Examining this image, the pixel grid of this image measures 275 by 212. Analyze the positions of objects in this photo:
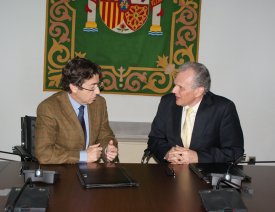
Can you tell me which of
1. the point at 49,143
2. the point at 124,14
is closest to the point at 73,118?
the point at 49,143

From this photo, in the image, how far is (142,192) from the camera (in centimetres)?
187

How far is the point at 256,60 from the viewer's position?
169 inches

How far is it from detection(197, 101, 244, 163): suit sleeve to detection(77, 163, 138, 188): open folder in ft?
2.54

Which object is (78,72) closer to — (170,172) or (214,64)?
(170,172)

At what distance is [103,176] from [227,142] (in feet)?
4.01

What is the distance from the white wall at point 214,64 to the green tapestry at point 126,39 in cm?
12

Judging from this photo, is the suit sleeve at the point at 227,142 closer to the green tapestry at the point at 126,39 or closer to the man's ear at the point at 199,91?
the man's ear at the point at 199,91

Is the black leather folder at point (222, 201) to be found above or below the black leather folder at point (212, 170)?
above

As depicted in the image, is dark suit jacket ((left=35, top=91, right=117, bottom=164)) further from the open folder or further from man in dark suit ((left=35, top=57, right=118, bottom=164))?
the open folder

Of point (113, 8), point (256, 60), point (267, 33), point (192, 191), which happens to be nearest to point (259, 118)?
point (256, 60)

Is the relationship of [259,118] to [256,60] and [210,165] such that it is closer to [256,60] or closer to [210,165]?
[256,60]

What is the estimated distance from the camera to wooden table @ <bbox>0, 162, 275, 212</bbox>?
65.9 inches

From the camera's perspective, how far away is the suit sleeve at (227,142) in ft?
9.05

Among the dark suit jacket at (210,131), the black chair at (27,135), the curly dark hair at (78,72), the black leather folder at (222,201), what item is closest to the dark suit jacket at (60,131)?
the curly dark hair at (78,72)
